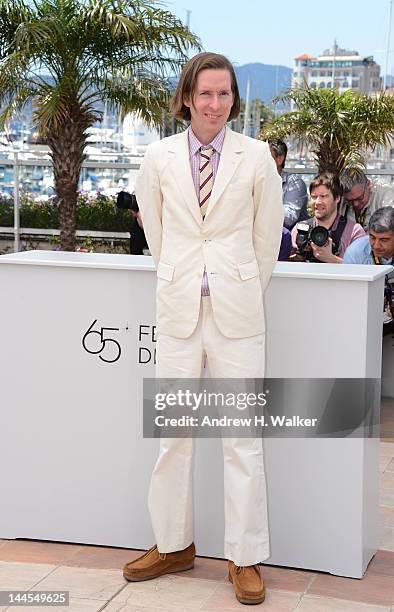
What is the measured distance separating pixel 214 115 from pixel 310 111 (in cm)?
924

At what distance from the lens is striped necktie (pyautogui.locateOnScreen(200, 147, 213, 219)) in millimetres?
3707

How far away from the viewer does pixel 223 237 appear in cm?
367

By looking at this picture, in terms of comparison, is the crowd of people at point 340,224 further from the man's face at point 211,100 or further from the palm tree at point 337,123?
the palm tree at point 337,123

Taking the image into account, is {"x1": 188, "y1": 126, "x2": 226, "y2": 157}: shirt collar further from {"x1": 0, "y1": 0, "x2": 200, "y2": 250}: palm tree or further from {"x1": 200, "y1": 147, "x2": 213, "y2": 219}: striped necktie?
{"x1": 0, "y1": 0, "x2": 200, "y2": 250}: palm tree

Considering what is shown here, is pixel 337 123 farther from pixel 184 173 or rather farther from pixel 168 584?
pixel 168 584

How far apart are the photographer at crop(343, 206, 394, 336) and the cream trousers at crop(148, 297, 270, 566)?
2495 mm

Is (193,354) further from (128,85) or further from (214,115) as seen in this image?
(128,85)

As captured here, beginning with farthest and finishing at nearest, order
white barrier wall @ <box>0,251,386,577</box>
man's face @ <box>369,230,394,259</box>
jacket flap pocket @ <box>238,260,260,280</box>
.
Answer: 1. man's face @ <box>369,230,394,259</box>
2. white barrier wall @ <box>0,251,386,577</box>
3. jacket flap pocket @ <box>238,260,260,280</box>


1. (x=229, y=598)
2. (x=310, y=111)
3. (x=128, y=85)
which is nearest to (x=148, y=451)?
(x=229, y=598)

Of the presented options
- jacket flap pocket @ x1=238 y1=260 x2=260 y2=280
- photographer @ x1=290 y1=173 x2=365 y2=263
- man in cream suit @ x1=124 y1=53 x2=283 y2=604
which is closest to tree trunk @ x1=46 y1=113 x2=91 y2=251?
photographer @ x1=290 y1=173 x2=365 y2=263

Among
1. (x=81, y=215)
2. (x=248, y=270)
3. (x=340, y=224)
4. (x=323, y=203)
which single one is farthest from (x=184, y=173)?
(x=81, y=215)

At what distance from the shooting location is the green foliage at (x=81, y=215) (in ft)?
44.4

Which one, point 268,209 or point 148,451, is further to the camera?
point 148,451

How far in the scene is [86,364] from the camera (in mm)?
4180
